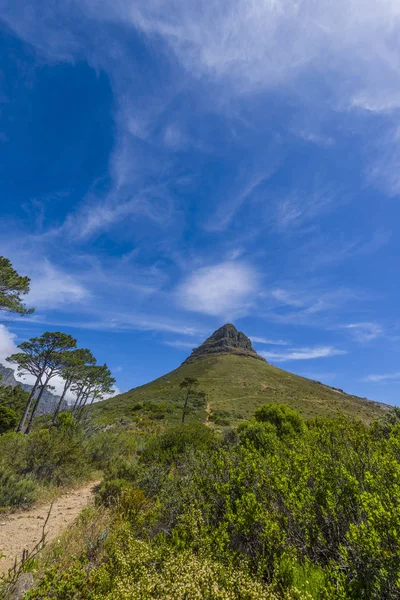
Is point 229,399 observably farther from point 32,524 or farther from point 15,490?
point 32,524

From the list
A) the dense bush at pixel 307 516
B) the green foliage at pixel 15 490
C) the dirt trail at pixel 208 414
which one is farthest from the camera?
the dirt trail at pixel 208 414

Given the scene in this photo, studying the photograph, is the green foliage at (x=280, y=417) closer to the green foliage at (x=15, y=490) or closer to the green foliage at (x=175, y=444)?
the green foliage at (x=175, y=444)

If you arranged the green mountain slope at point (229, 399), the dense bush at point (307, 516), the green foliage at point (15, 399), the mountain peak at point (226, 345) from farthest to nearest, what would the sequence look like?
the mountain peak at point (226, 345) → the green mountain slope at point (229, 399) → the green foliage at point (15, 399) → the dense bush at point (307, 516)

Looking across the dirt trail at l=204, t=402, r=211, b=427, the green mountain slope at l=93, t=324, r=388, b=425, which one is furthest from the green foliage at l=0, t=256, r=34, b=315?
the dirt trail at l=204, t=402, r=211, b=427

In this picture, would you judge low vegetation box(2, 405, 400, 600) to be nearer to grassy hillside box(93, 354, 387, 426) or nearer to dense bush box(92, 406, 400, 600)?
dense bush box(92, 406, 400, 600)

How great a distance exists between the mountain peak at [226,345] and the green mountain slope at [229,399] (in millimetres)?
9005

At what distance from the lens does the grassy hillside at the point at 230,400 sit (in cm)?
3769

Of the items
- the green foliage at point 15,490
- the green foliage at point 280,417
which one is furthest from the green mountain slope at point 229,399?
the green foliage at point 15,490

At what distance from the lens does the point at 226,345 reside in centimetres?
11256

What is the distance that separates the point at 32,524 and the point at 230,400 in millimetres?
47160

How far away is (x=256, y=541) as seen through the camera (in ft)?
13.1

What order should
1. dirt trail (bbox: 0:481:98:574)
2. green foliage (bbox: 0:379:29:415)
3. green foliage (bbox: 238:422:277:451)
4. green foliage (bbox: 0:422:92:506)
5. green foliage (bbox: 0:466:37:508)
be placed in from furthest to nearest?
green foliage (bbox: 0:379:29:415) < green foliage (bbox: 238:422:277:451) < green foliage (bbox: 0:422:92:506) < green foliage (bbox: 0:466:37:508) < dirt trail (bbox: 0:481:98:574)

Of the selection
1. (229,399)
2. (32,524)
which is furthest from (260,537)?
(229,399)

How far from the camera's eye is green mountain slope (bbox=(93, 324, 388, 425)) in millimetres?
37969
